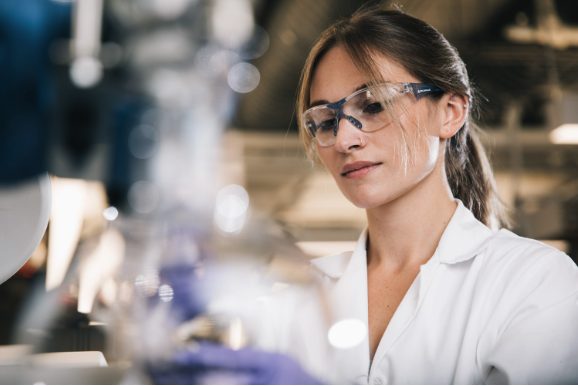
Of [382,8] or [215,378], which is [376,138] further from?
[215,378]

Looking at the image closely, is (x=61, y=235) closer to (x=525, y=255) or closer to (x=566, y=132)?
(x=525, y=255)

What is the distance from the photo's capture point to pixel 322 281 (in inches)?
39.3

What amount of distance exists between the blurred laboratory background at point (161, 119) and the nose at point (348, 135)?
17 cm

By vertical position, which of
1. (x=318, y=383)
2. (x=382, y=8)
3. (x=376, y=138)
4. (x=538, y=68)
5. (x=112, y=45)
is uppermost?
(x=538, y=68)

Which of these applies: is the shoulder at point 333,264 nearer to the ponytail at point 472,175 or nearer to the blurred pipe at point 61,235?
the ponytail at point 472,175

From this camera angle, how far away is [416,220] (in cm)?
107

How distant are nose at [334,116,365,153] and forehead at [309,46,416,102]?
0.05 metres

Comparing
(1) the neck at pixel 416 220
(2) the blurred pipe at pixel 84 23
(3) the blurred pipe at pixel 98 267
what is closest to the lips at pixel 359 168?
(1) the neck at pixel 416 220

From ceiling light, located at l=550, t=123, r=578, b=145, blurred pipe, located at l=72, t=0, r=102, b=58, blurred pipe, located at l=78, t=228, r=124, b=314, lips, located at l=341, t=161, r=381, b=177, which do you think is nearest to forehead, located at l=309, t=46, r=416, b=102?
lips, located at l=341, t=161, r=381, b=177

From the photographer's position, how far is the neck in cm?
107

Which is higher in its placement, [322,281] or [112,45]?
[112,45]

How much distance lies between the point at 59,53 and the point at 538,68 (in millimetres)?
3116

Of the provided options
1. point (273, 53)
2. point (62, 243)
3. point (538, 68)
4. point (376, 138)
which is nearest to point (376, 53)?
point (376, 138)

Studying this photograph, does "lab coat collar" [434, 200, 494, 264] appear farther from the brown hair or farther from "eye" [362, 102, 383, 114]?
"eye" [362, 102, 383, 114]
